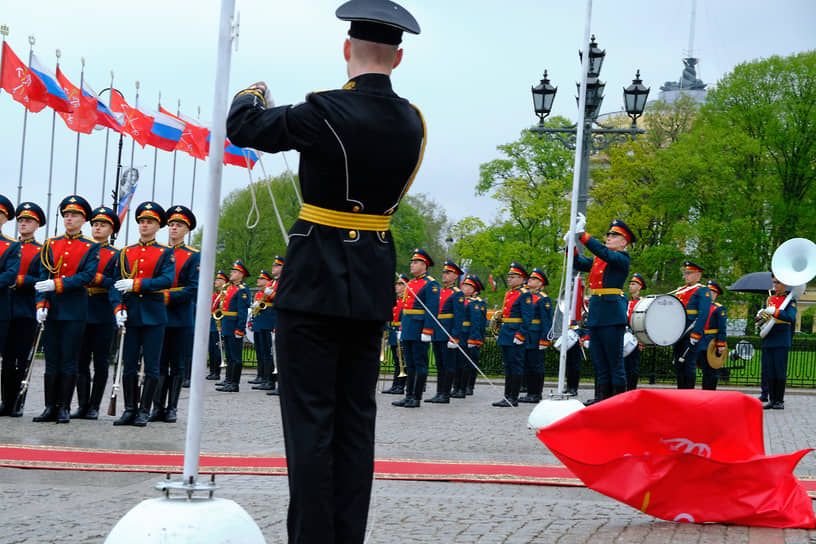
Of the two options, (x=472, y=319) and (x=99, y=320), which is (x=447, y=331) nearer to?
(x=472, y=319)

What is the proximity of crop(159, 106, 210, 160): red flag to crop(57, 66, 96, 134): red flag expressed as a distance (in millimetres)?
3370

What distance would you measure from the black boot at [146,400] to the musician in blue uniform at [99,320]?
591 mm

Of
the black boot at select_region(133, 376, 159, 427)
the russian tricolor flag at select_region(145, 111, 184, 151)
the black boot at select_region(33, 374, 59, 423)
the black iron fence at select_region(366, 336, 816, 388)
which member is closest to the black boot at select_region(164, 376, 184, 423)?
the black boot at select_region(133, 376, 159, 427)

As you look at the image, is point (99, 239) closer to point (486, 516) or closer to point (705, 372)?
point (486, 516)

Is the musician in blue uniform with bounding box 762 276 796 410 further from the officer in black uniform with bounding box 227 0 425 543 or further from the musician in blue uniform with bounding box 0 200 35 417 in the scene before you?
the officer in black uniform with bounding box 227 0 425 543

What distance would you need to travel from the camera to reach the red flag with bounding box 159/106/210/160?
25797 mm

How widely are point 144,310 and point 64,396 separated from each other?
1245 millimetres

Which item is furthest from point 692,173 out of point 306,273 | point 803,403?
point 306,273

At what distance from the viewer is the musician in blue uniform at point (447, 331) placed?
15484mm

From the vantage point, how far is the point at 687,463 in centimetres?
548

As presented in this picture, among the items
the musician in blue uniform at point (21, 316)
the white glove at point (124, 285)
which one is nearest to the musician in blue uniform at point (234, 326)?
the musician in blue uniform at point (21, 316)

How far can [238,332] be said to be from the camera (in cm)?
1827

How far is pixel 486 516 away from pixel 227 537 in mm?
2816

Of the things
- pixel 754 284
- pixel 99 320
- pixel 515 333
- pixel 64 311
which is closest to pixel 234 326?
pixel 515 333
